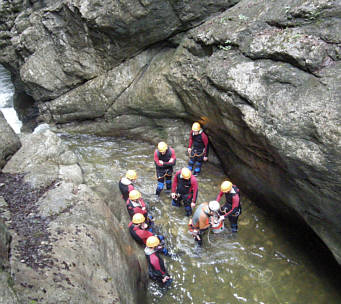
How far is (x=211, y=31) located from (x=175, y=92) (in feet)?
8.60

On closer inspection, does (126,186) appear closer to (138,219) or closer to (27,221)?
(138,219)

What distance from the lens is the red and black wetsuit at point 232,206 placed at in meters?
7.43

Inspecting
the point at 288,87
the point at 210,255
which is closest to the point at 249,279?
the point at 210,255

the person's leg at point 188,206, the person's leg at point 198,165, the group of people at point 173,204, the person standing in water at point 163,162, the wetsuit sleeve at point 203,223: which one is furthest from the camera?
the person's leg at point 198,165

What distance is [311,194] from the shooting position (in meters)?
6.65

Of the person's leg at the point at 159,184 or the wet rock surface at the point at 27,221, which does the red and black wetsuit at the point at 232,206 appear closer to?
the person's leg at the point at 159,184

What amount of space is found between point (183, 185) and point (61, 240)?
3.78 m

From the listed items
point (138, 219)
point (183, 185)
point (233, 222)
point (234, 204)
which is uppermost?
point (138, 219)

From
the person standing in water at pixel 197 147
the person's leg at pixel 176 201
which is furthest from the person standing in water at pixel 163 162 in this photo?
the person standing in water at pixel 197 147

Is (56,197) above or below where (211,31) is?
below

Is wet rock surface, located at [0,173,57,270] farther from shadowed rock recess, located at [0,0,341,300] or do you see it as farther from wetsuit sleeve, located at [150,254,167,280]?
shadowed rock recess, located at [0,0,341,300]

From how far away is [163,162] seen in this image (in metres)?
8.54

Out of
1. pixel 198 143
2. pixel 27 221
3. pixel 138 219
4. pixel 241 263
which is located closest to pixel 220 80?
pixel 198 143

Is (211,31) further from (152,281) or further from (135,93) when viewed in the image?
(152,281)
